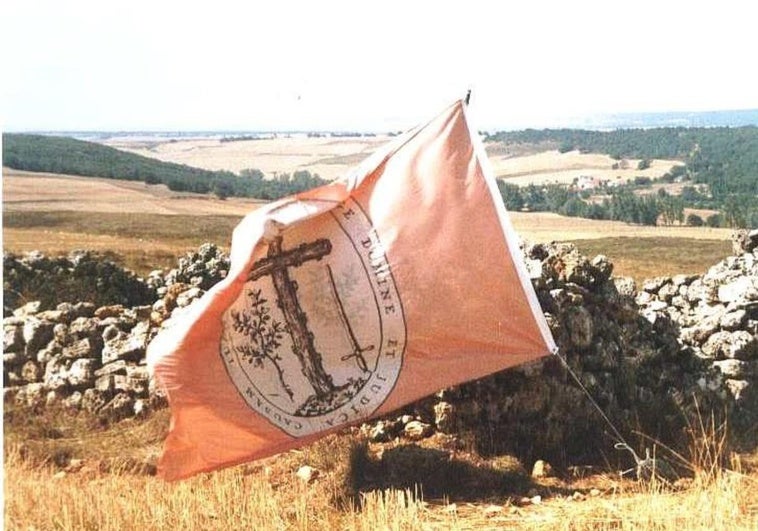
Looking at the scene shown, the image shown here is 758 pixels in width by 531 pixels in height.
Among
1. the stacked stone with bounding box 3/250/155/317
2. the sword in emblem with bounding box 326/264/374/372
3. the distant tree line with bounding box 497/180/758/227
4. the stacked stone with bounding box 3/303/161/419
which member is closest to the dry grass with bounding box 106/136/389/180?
the distant tree line with bounding box 497/180/758/227

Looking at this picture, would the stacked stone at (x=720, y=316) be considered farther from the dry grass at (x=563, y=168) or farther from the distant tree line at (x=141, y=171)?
the dry grass at (x=563, y=168)

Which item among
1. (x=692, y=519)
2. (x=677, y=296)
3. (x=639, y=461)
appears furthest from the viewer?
(x=677, y=296)

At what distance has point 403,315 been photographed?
7637 millimetres

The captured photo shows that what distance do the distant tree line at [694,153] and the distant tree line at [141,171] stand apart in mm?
32423

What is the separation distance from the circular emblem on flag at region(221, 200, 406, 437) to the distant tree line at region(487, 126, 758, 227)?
85.8m

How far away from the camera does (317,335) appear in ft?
25.4

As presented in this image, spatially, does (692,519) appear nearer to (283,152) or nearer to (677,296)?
(677,296)

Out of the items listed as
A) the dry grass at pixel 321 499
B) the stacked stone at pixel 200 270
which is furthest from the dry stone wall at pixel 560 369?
the dry grass at pixel 321 499

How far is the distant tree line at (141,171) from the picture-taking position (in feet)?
235

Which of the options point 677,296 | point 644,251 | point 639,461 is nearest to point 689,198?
point 644,251

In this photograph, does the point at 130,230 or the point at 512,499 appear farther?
the point at 130,230

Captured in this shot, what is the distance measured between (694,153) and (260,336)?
444 ft

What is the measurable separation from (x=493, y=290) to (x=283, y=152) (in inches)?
3773

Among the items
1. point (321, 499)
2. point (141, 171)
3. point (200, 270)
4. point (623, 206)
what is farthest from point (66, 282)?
point (623, 206)
